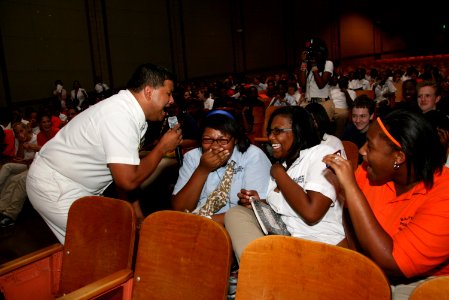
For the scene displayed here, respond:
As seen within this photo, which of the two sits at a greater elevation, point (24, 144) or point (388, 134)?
point (388, 134)

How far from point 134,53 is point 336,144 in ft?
33.0

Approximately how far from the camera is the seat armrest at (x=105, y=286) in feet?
4.63

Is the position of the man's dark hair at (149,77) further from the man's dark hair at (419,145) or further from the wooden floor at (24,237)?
the wooden floor at (24,237)

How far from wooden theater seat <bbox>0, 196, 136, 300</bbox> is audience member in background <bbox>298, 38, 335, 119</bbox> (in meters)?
3.63

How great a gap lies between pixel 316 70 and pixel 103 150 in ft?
11.4

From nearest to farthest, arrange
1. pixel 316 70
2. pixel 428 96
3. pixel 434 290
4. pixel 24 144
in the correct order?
1. pixel 434 290
2. pixel 428 96
3. pixel 316 70
4. pixel 24 144

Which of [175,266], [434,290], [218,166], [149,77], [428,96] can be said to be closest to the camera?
[434,290]

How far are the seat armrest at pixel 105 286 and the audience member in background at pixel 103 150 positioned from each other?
48 centimetres

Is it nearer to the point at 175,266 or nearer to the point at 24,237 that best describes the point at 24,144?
the point at 24,237

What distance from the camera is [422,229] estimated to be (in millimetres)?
1294

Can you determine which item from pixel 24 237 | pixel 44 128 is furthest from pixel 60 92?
pixel 24 237

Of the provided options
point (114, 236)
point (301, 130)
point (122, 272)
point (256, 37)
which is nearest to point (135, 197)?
point (114, 236)

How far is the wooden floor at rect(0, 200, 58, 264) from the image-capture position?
3.60 m

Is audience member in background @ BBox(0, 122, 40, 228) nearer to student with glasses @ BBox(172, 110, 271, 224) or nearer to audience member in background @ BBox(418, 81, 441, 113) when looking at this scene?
student with glasses @ BBox(172, 110, 271, 224)
